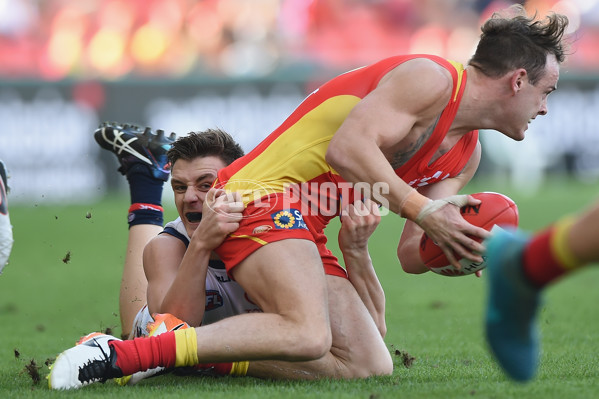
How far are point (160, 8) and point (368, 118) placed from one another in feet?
41.0

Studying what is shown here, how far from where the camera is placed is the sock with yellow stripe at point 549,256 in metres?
2.61

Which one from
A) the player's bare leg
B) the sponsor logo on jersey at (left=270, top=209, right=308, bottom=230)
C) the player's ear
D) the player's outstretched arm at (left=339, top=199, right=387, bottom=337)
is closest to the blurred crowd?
the player's bare leg

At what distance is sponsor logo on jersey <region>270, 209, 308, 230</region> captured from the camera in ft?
12.6

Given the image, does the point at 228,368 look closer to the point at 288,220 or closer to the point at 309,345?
the point at 309,345

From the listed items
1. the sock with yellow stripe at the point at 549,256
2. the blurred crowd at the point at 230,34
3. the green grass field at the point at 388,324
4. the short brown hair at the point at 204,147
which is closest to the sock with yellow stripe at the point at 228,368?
the green grass field at the point at 388,324

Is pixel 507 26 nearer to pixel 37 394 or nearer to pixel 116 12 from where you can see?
pixel 37 394

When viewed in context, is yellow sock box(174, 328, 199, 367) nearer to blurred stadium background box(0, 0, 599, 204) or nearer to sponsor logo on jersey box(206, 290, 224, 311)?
sponsor logo on jersey box(206, 290, 224, 311)

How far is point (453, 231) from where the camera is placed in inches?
136

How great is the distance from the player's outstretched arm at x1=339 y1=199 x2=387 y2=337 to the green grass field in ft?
1.02

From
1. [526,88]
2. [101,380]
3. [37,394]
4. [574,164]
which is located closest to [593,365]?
[526,88]

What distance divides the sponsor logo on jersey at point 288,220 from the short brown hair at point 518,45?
3.52ft

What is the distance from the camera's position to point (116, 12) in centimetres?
1531

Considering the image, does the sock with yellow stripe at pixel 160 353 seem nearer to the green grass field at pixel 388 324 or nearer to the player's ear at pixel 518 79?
the green grass field at pixel 388 324

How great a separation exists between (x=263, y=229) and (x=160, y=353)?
27.6 inches
